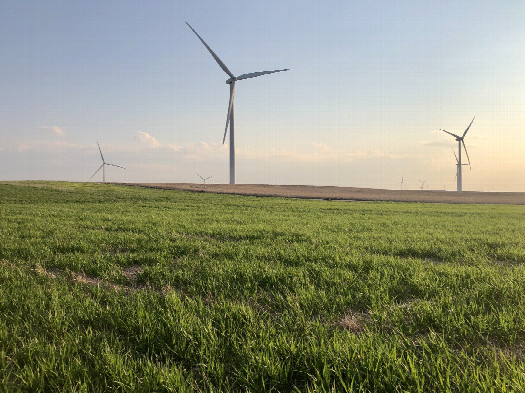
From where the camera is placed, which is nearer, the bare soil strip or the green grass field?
the green grass field

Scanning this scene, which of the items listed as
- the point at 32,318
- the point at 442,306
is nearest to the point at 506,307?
the point at 442,306

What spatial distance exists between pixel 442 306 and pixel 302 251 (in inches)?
165

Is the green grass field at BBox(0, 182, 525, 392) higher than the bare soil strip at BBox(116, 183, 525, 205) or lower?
lower

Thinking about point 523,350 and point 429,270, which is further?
point 429,270

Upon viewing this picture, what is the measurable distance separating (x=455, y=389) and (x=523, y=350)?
58.4 inches

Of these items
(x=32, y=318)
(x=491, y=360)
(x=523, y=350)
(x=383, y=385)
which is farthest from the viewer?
(x=32, y=318)

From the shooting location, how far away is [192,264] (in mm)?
7305

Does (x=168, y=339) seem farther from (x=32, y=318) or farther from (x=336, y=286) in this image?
(x=336, y=286)

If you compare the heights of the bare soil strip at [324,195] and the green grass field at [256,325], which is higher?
the bare soil strip at [324,195]

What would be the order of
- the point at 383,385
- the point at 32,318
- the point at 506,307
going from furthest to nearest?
the point at 506,307, the point at 32,318, the point at 383,385

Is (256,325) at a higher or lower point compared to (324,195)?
lower

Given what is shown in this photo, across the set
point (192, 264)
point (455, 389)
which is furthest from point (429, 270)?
point (192, 264)

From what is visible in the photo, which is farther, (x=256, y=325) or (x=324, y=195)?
(x=324, y=195)

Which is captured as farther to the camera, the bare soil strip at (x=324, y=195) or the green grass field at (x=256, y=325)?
the bare soil strip at (x=324, y=195)
